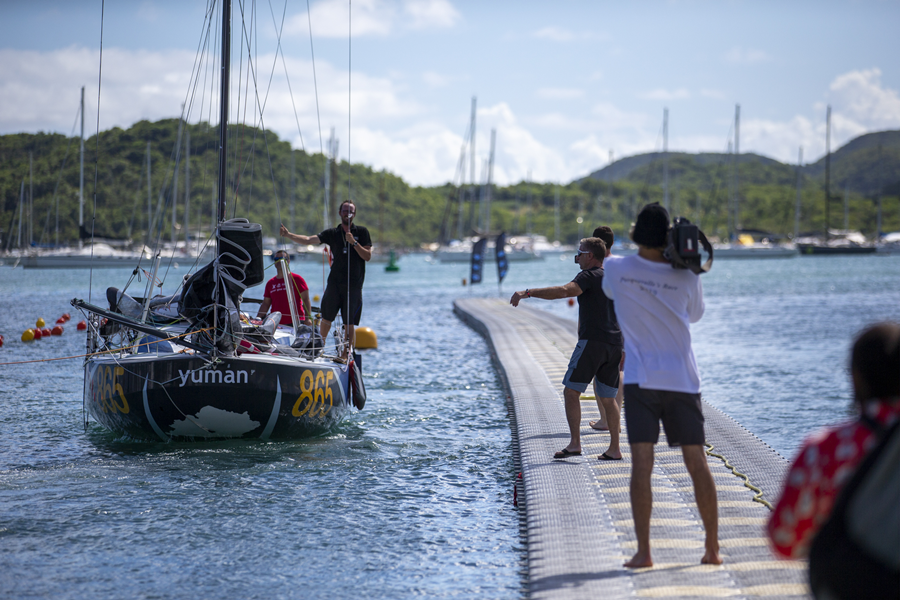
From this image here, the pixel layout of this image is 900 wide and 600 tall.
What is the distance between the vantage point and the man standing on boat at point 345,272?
9.87m

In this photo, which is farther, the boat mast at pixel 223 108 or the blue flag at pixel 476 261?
the blue flag at pixel 476 261

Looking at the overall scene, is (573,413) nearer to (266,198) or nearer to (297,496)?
(297,496)

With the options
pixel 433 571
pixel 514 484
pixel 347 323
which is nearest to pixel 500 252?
pixel 347 323

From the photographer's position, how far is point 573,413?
743 centimetres

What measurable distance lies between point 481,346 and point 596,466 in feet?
42.9

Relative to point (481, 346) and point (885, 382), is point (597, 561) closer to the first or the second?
point (885, 382)

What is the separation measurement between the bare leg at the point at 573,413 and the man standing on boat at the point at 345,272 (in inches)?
133

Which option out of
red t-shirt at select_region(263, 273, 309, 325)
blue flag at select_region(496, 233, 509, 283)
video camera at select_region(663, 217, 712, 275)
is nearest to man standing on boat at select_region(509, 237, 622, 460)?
video camera at select_region(663, 217, 712, 275)

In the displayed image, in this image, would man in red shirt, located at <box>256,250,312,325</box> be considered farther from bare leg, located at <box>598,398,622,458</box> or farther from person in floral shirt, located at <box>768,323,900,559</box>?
person in floral shirt, located at <box>768,323,900,559</box>

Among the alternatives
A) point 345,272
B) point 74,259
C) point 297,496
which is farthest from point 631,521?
point 74,259

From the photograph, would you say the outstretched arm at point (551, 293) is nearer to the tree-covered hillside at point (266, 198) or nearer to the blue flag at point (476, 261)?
the tree-covered hillside at point (266, 198)

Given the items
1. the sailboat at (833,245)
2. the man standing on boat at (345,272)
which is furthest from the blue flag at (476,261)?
the sailboat at (833,245)

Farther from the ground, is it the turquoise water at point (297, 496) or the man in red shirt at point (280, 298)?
the man in red shirt at point (280, 298)

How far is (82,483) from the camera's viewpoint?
7.74 meters
